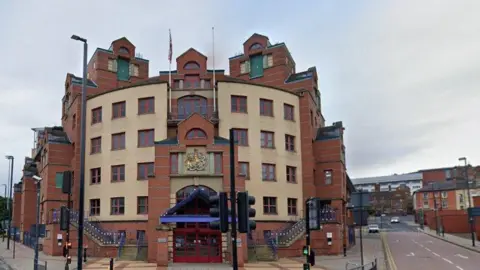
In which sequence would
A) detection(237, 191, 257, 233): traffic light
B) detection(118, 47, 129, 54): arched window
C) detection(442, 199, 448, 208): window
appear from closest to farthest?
detection(237, 191, 257, 233): traffic light
detection(118, 47, 129, 54): arched window
detection(442, 199, 448, 208): window

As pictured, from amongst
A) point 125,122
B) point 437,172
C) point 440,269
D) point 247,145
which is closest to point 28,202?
point 125,122

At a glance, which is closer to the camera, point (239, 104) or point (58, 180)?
point (239, 104)

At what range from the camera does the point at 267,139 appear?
151 ft

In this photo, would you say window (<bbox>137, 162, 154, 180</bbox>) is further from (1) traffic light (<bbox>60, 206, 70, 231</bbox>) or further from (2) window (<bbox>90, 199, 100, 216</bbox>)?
(1) traffic light (<bbox>60, 206, 70, 231</bbox>)

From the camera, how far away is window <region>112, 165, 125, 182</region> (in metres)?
45.3

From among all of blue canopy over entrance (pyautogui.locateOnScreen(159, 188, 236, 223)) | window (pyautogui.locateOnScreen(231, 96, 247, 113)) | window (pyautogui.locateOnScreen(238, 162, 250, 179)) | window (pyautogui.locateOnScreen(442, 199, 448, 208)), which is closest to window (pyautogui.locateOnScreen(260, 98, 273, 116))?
window (pyautogui.locateOnScreen(231, 96, 247, 113))

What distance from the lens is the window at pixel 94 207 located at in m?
46.1

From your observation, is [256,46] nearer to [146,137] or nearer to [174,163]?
[146,137]

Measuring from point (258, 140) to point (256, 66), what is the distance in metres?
13.3

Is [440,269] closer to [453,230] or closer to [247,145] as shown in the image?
[247,145]

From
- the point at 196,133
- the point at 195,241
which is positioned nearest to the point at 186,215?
the point at 195,241

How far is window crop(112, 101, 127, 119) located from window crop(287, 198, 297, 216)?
16836 mm

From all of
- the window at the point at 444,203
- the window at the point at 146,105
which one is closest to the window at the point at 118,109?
the window at the point at 146,105

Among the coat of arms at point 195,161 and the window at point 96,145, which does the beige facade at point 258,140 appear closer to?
the coat of arms at point 195,161
